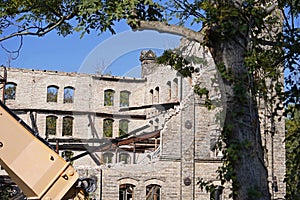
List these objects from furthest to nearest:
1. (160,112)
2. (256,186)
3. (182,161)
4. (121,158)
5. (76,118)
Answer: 1. (76,118)
2. (160,112)
3. (121,158)
4. (182,161)
5. (256,186)

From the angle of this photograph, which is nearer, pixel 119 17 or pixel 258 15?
pixel 258 15

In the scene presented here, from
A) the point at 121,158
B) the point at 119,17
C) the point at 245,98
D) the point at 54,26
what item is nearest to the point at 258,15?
the point at 245,98

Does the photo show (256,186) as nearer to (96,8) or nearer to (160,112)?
(96,8)

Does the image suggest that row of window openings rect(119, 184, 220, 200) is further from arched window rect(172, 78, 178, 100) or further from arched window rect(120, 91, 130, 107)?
arched window rect(120, 91, 130, 107)

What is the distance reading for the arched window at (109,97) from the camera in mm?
42150

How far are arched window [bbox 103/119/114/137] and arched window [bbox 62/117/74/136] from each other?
7.90ft

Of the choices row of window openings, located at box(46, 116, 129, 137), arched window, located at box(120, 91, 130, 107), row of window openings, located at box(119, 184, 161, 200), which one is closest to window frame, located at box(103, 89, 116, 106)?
arched window, located at box(120, 91, 130, 107)

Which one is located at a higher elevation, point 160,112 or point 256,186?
point 160,112

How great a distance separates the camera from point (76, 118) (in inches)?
1598

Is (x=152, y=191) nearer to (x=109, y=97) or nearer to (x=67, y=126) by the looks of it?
(x=67, y=126)

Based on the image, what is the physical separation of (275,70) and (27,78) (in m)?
33.9

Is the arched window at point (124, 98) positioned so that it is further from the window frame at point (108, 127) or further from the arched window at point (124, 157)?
the arched window at point (124, 157)

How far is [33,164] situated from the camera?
6055 mm

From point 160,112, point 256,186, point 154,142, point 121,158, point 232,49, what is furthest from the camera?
point 160,112
